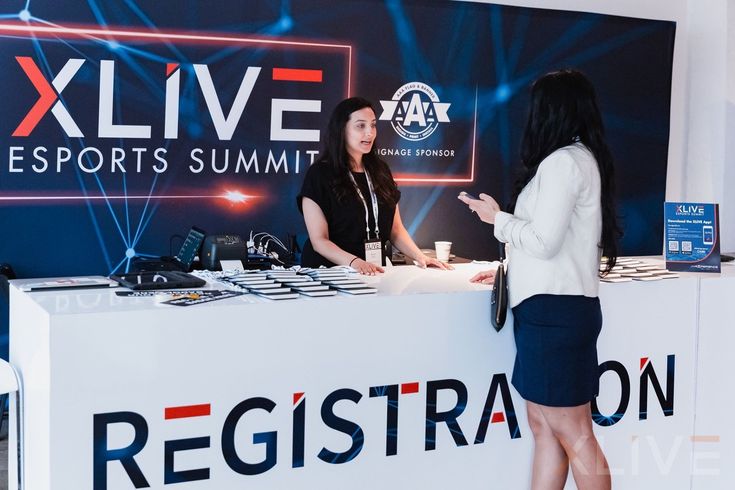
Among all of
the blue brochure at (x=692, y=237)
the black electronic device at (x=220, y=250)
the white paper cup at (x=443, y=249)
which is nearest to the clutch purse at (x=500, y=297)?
the blue brochure at (x=692, y=237)

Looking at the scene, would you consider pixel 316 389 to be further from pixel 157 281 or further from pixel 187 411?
pixel 157 281

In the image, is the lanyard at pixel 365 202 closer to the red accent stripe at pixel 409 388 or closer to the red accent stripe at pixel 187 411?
the red accent stripe at pixel 409 388

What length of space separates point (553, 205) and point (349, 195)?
124 centimetres

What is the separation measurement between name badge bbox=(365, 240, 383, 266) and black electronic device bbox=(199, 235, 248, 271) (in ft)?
1.67

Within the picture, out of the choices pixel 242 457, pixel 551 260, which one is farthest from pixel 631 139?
pixel 242 457

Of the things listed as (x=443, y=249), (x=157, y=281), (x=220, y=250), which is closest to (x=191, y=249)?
(x=220, y=250)

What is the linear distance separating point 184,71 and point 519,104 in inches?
76.1

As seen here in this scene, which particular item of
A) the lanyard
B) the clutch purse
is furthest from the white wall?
the clutch purse

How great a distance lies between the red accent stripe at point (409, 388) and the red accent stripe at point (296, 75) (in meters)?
2.40

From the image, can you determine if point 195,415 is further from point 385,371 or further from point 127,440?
point 385,371

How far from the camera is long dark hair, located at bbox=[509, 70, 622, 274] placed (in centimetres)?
258

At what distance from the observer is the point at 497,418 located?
290cm

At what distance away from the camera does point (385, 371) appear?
2.71 m

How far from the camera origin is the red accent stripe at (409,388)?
9.02ft
